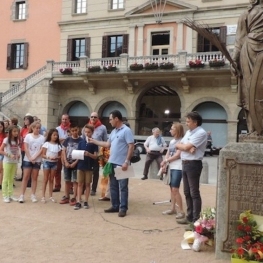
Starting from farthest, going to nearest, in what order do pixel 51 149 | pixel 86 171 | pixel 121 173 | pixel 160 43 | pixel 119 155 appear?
pixel 160 43 < pixel 51 149 < pixel 86 171 < pixel 119 155 < pixel 121 173

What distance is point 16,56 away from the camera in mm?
29500

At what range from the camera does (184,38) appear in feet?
78.8

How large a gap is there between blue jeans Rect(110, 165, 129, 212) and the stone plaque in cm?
260

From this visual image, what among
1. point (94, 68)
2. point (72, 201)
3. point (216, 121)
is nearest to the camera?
point (72, 201)

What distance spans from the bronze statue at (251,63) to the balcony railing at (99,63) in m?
17.1

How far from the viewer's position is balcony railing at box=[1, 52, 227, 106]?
71.9ft

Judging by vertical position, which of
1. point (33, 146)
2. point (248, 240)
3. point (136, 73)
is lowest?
point (248, 240)

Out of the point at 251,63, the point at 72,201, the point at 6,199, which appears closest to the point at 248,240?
the point at 251,63

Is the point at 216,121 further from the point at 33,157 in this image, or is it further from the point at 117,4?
the point at 33,157

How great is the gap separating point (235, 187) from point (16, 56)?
91.9ft

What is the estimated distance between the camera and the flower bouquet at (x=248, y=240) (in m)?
3.94

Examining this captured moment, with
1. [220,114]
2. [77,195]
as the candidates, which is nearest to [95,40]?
[220,114]

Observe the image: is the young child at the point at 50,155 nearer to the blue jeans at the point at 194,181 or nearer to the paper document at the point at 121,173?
the paper document at the point at 121,173

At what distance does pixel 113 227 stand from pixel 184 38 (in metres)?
20.1
